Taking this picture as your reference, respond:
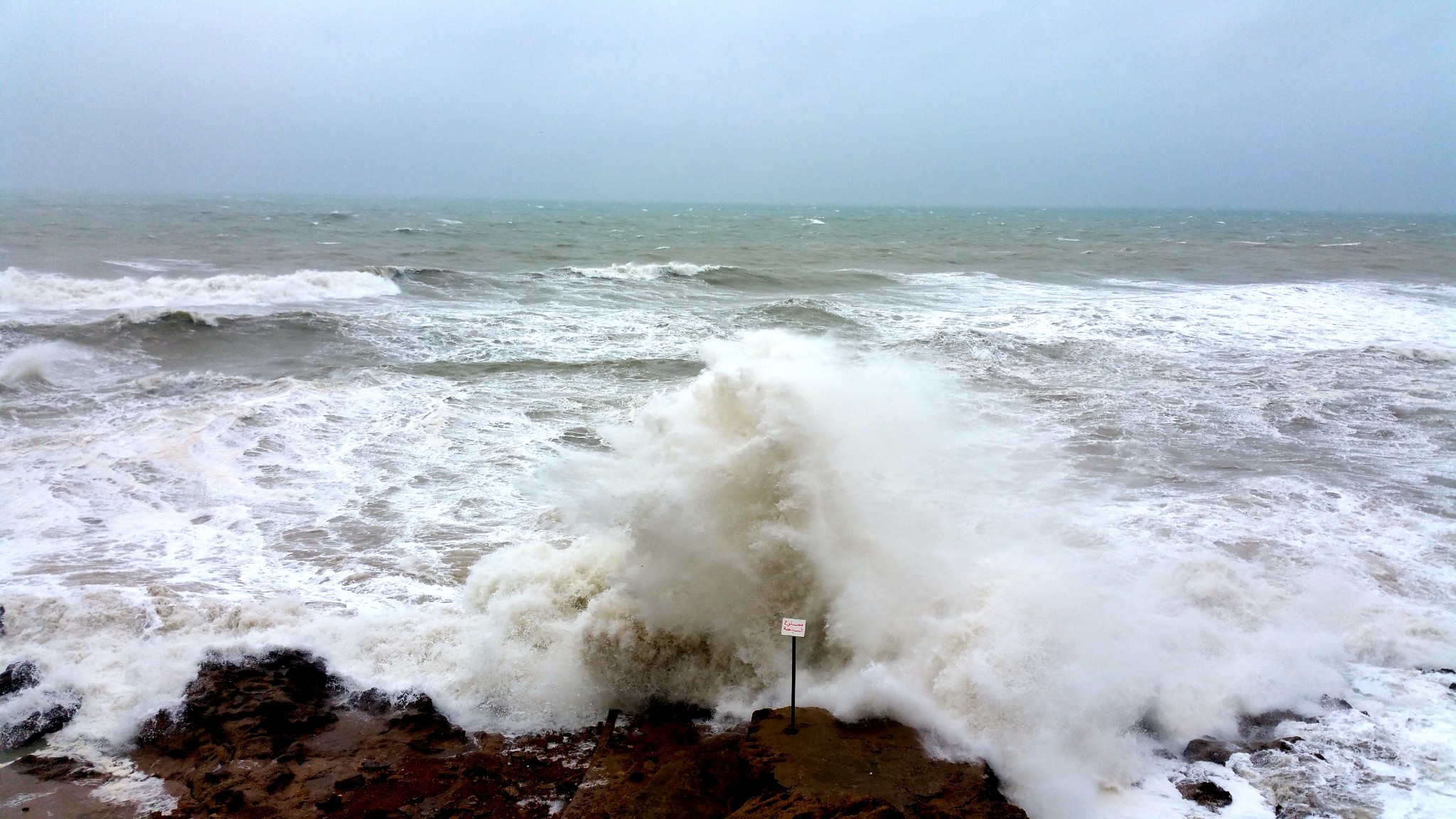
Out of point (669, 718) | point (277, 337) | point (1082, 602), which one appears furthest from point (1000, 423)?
point (277, 337)

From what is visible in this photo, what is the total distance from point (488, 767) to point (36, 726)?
9.20ft

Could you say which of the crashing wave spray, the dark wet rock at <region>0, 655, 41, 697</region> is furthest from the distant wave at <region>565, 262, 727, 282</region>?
the dark wet rock at <region>0, 655, 41, 697</region>

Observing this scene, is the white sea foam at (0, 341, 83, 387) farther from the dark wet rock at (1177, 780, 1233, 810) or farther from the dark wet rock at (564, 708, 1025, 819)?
the dark wet rock at (1177, 780, 1233, 810)

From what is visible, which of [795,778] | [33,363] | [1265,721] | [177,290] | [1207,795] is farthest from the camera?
[177,290]

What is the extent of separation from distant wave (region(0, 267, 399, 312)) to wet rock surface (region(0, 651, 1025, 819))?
16514mm

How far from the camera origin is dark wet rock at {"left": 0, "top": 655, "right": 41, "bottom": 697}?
548cm

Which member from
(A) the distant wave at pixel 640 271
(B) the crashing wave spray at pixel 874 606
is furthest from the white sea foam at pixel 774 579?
(A) the distant wave at pixel 640 271

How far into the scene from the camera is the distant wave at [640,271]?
28375 millimetres

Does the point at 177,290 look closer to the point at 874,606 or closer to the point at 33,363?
the point at 33,363

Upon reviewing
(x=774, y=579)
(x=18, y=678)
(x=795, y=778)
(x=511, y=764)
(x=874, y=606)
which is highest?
Result: (x=774, y=579)

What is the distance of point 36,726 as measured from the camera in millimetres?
5219

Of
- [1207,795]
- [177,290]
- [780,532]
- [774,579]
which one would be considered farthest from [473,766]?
[177,290]

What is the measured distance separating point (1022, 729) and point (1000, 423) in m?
7.59

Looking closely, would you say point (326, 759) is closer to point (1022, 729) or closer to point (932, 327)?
point (1022, 729)
